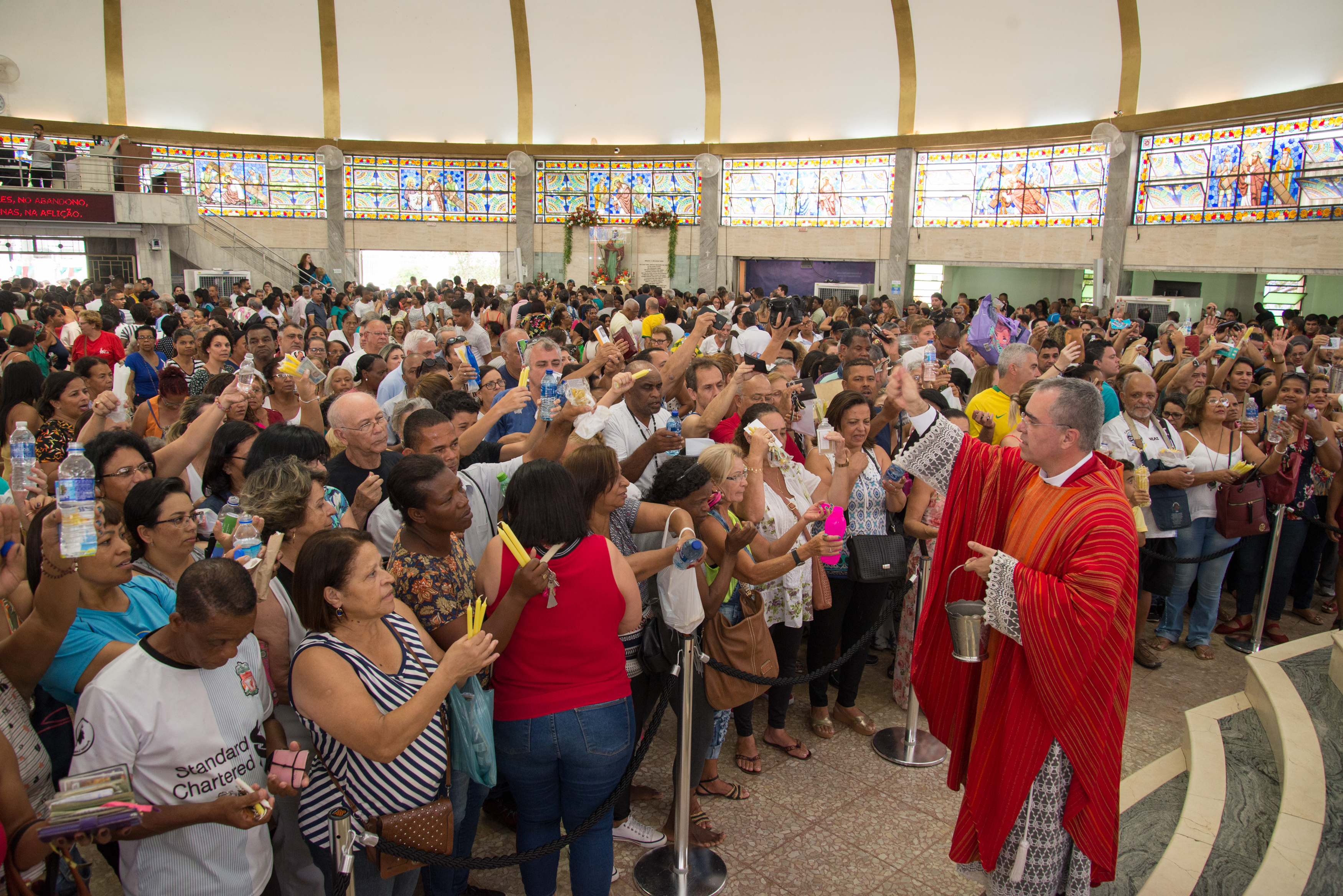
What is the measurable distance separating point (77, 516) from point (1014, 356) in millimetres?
5440

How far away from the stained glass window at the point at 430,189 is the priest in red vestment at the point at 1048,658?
77.0 feet

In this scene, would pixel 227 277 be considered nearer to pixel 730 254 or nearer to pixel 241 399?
pixel 730 254

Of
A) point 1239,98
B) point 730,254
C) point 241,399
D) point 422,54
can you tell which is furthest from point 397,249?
point 241,399

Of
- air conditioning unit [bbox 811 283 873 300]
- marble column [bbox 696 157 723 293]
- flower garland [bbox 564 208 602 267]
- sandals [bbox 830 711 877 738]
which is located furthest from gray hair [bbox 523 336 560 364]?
flower garland [bbox 564 208 602 267]

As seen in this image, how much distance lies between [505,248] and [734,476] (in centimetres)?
2253

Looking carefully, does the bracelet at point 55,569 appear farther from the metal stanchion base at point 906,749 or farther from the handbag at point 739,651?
the metal stanchion base at point 906,749

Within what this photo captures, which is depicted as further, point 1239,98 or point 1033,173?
point 1033,173

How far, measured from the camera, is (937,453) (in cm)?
358

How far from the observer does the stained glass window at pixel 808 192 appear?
73.3 ft

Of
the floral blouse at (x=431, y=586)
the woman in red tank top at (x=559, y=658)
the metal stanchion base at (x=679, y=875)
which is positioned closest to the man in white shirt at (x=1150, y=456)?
the metal stanchion base at (x=679, y=875)

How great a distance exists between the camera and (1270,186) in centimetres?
1625

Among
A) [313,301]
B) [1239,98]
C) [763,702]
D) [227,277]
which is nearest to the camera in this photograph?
[763,702]

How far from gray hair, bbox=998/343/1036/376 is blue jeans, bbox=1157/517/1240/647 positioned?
1.56 m

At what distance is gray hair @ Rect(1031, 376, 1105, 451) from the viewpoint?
3.06 meters
